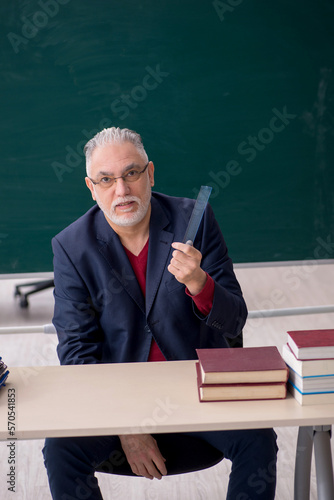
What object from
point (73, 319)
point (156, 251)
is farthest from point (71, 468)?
point (156, 251)

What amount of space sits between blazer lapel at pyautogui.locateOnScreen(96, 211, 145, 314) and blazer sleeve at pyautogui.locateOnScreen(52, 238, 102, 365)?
11cm

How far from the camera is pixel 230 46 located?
316 cm

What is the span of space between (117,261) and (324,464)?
0.86 metres

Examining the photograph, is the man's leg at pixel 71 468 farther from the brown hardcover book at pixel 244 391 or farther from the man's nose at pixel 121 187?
the man's nose at pixel 121 187

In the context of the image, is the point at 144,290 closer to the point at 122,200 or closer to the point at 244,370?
the point at 122,200

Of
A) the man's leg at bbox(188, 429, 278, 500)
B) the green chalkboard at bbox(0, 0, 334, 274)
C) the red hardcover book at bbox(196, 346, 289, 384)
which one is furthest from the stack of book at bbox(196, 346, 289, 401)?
the green chalkboard at bbox(0, 0, 334, 274)

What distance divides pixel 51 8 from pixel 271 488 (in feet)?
7.71

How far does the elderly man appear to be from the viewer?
6.38ft

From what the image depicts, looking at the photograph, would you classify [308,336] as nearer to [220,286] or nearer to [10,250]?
[220,286]

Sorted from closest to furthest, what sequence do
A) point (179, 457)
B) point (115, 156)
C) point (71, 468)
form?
point (71, 468)
point (179, 457)
point (115, 156)

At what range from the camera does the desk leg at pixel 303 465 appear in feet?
6.33

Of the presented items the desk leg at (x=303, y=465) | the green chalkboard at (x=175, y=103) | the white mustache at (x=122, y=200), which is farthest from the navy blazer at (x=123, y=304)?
the green chalkboard at (x=175, y=103)

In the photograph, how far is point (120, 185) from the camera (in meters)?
2.01

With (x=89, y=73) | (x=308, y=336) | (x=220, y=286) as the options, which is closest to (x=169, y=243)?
(x=220, y=286)
